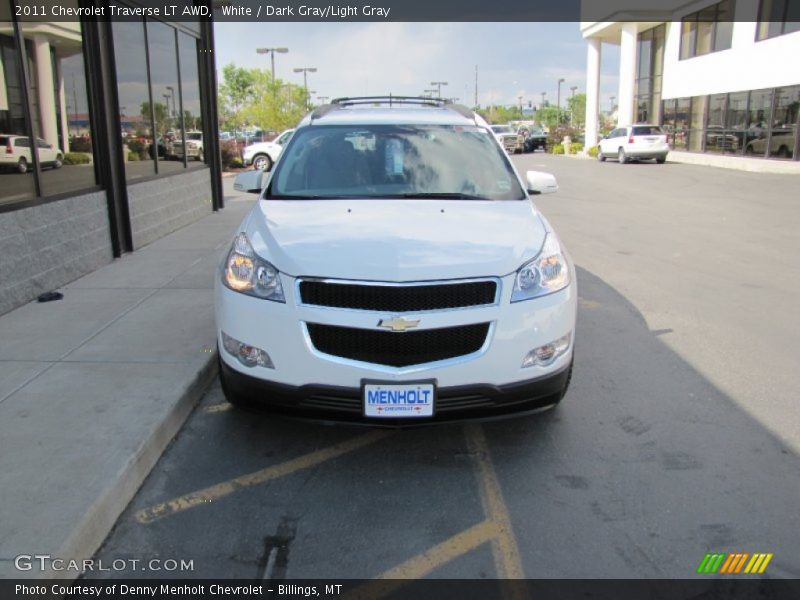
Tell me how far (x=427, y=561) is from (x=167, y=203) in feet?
29.0

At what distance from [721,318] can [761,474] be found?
315 centimetres

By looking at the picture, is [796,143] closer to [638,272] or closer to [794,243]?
[794,243]

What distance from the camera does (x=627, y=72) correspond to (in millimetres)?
39094

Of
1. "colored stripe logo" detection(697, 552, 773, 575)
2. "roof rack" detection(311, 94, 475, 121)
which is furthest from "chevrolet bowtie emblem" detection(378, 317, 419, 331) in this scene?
"roof rack" detection(311, 94, 475, 121)

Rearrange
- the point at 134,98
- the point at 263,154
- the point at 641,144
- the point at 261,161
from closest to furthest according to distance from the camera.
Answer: the point at 134,98, the point at 261,161, the point at 263,154, the point at 641,144

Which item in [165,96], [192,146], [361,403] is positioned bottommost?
[361,403]

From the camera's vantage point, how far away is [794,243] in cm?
1038

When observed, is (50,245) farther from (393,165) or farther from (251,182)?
(393,165)

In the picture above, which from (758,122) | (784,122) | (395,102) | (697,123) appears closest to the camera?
(395,102)

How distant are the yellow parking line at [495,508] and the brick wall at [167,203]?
662 centimetres

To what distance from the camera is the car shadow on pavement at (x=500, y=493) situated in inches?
119

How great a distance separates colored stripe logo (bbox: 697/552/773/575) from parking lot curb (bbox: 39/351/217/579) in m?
2.61

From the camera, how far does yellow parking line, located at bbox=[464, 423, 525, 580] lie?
294 centimetres

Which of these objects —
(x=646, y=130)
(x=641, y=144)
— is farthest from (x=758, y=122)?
(x=646, y=130)
